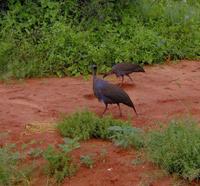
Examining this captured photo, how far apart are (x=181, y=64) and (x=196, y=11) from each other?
2.09 m

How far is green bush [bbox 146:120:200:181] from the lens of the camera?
5.34 meters

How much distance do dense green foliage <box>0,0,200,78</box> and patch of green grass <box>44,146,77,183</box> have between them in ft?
12.5

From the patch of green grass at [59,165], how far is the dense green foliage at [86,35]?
380 centimetres

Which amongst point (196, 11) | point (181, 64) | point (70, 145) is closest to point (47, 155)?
point (70, 145)

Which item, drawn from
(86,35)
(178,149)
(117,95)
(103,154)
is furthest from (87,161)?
(86,35)

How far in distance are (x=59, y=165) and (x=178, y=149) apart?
1.13m

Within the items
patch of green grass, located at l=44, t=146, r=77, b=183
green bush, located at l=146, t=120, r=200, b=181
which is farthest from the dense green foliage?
green bush, located at l=146, t=120, r=200, b=181

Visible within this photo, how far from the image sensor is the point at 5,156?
5887mm

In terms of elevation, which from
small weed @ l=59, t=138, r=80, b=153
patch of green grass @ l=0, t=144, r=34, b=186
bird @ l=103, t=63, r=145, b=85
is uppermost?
bird @ l=103, t=63, r=145, b=85

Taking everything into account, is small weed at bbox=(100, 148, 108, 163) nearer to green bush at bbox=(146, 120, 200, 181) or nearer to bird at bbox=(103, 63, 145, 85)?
green bush at bbox=(146, 120, 200, 181)

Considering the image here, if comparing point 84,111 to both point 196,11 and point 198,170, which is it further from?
point 196,11

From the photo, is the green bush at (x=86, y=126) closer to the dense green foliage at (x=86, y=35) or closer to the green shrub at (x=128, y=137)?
the green shrub at (x=128, y=137)

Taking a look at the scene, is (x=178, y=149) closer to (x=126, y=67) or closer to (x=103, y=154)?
(x=103, y=154)

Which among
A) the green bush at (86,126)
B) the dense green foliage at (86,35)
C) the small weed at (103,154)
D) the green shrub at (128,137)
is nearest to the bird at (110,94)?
the green bush at (86,126)
